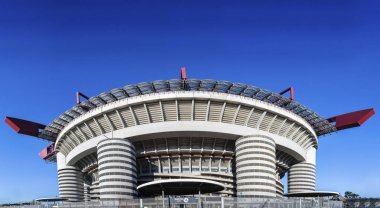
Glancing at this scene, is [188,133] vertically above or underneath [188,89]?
underneath

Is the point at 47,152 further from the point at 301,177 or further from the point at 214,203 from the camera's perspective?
the point at 214,203

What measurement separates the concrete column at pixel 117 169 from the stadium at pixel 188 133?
16cm

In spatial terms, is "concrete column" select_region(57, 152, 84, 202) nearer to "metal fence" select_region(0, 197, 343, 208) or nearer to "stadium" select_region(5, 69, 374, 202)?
"stadium" select_region(5, 69, 374, 202)

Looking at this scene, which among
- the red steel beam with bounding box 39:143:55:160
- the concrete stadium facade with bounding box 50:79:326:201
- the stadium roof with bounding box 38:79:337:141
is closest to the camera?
the concrete stadium facade with bounding box 50:79:326:201

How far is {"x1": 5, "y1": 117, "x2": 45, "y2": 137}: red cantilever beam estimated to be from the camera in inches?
3258

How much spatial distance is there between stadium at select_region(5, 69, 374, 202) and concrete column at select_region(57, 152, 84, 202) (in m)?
13.8

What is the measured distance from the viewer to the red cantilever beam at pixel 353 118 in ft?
262

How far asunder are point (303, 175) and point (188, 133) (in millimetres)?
32334

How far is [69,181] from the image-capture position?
83.6m

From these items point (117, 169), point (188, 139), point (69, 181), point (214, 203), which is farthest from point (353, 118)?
point (69, 181)

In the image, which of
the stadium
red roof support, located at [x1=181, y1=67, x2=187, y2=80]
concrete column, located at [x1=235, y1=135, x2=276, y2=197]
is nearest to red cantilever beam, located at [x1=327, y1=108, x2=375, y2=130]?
the stadium

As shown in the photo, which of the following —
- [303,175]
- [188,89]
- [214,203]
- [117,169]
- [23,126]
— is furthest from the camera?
[23,126]

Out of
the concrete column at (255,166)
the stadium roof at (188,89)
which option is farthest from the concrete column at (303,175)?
the concrete column at (255,166)

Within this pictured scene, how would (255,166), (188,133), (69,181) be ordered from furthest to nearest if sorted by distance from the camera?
(69,181) → (188,133) → (255,166)
